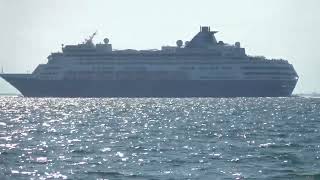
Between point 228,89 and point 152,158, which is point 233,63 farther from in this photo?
point 152,158

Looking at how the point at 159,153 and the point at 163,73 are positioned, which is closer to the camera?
the point at 159,153

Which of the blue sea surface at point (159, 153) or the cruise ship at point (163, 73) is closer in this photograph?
the blue sea surface at point (159, 153)

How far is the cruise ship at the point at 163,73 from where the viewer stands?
13938 cm

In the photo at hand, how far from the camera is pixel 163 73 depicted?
458 feet

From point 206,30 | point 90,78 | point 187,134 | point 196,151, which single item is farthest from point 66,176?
point 206,30

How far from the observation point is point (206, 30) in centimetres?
15338

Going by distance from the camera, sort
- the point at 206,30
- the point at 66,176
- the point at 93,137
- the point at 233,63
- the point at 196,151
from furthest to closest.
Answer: the point at 206,30, the point at 233,63, the point at 93,137, the point at 196,151, the point at 66,176

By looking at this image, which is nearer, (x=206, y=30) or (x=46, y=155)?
(x=46, y=155)

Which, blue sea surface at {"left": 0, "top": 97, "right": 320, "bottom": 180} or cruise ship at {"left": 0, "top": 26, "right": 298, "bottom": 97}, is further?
cruise ship at {"left": 0, "top": 26, "right": 298, "bottom": 97}

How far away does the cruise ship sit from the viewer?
13938cm

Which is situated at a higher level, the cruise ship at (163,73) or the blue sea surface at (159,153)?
the cruise ship at (163,73)

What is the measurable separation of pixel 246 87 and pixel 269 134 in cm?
9232

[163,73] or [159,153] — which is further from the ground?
[163,73]

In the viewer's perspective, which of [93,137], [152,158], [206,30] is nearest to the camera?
[152,158]
